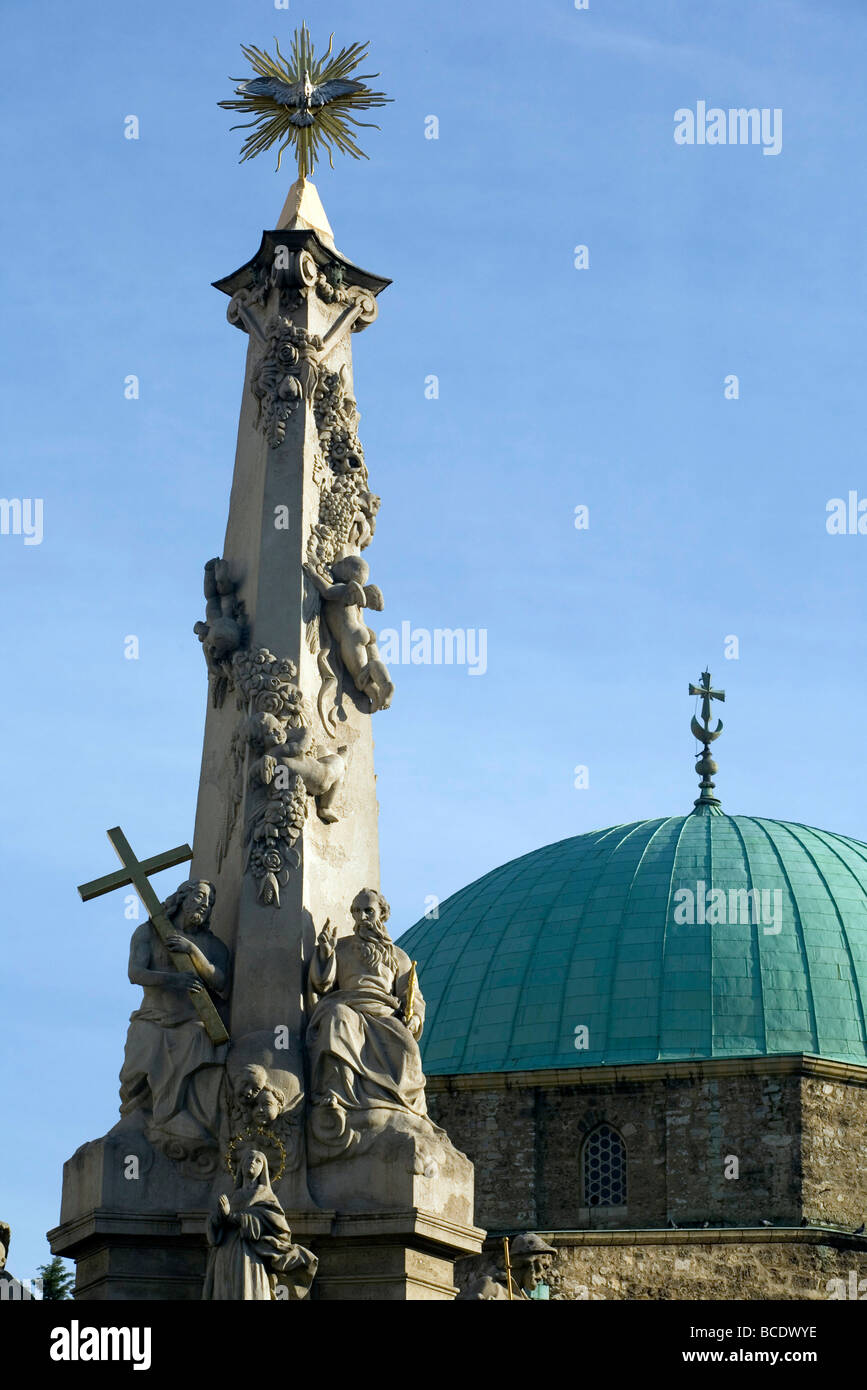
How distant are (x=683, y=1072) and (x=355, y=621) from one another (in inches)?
1015

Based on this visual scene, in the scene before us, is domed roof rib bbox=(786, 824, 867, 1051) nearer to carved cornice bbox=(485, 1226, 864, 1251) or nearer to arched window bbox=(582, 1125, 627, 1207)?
arched window bbox=(582, 1125, 627, 1207)

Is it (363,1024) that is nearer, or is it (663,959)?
(363,1024)

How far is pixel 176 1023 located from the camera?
58.7ft

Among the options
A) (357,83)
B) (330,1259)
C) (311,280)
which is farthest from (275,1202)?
(357,83)

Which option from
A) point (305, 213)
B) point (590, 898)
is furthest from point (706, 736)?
point (305, 213)

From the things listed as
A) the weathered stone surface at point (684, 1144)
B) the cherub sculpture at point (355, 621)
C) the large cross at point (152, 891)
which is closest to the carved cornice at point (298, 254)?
the cherub sculpture at point (355, 621)

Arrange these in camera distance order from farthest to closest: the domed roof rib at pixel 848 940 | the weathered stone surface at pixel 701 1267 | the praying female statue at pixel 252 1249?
the domed roof rib at pixel 848 940 → the weathered stone surface at pixel 701 1267 → the praying female statue at pixel 252 1249

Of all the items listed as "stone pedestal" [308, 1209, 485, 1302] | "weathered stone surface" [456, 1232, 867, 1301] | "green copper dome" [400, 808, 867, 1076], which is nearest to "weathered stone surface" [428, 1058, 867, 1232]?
"green copper dome" [400, 808, 867, 1076]

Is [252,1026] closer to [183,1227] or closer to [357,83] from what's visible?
[183,1227]

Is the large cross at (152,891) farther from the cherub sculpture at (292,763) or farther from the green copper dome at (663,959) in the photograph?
the green copper dome at (663,959)

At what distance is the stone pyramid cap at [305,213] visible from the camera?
805 inches

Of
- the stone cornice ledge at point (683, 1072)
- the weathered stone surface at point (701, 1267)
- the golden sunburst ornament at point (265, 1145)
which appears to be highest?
the stone cornice ledge at point (683, 1072)

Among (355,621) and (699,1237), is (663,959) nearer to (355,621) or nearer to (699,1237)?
(699,1237)

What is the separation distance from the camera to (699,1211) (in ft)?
141
